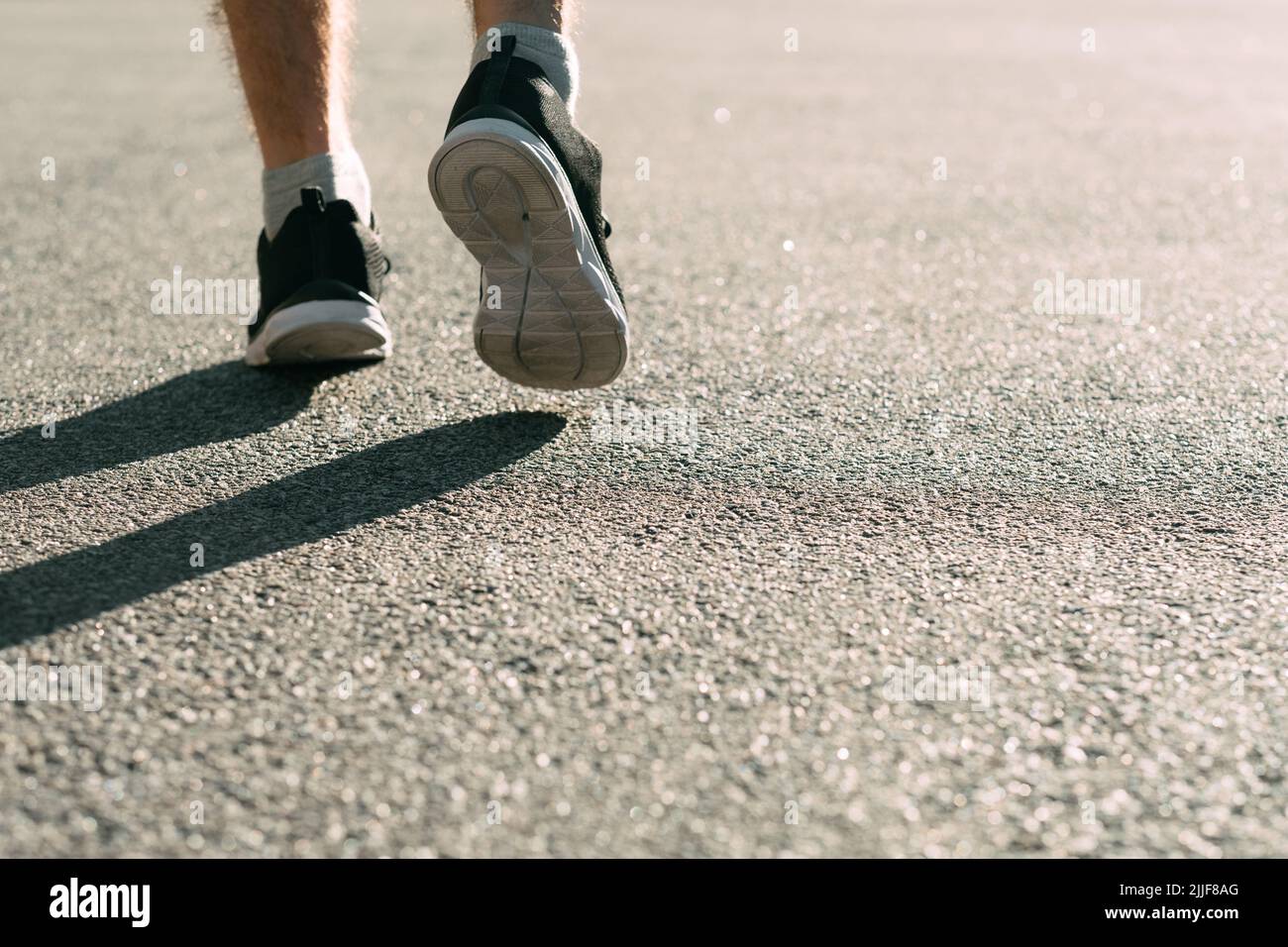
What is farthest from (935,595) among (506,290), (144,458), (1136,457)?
(144,458)

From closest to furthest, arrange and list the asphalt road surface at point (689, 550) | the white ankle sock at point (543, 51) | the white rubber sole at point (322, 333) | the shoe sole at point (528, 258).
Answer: the asphalt road surface at point (689, 550), the shoe sole at point (528, 258), the white ankle sock at point (543, 51), the white rubber sole at point (322, 333)

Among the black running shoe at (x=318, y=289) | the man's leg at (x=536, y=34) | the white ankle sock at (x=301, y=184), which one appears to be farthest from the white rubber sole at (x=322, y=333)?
the man's leg at (x=536, y=34)

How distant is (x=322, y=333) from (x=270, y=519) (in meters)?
0.63

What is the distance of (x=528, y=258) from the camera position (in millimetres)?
2305

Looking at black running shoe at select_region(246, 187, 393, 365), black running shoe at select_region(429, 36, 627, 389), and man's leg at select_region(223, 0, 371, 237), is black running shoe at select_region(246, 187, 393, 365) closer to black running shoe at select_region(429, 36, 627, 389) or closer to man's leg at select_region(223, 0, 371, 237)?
man's leg at select_region(223, 0, 371, 237)

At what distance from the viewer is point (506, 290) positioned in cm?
233

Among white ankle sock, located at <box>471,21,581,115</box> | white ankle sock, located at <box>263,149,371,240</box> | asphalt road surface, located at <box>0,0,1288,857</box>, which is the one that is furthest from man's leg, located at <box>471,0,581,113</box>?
asphalt road surface, located at <box>0,0,1288,857</box>

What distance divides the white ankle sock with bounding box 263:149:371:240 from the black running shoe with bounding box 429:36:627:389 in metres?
0.49

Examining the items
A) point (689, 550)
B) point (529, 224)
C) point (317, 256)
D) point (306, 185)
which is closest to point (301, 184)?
point (306, 185)

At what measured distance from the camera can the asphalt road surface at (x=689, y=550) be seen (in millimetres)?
1357

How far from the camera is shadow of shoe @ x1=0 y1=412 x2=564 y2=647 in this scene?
1751 mm

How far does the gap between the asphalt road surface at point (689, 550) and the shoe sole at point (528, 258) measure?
134mm

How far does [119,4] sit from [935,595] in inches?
482

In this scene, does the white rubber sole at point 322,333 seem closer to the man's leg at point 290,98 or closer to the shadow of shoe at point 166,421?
the shadow of shoe at point 166,421
